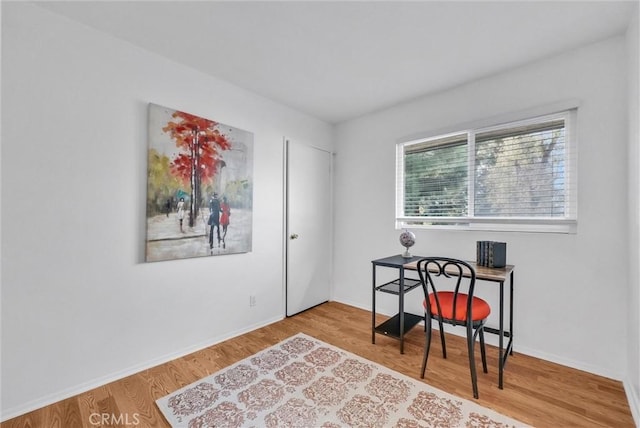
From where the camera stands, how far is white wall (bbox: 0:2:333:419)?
1.62m

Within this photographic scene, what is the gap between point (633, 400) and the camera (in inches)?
66.1

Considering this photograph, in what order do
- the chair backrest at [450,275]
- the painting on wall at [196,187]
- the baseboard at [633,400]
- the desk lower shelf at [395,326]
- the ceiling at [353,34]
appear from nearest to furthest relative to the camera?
the baseboard at [633,400]
the ceiling at [353,34]
the chair backrest at [450,275]
the painting on wall at [196,187]
the desk lower shelf at [395,326]

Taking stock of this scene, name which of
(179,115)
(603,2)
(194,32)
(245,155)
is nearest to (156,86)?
(179,115)

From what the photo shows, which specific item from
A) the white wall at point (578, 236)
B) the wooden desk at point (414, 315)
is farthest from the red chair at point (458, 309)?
the white wall at point (578, 236)

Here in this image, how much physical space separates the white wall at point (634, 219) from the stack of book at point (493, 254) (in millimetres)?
700

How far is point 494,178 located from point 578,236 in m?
0.76

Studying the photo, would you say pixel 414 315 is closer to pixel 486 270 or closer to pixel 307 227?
pixel 486 270

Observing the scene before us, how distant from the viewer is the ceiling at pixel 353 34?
67.0 inches

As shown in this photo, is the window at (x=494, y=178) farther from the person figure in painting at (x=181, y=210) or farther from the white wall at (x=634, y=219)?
the person figure in painting at (x=181, y=210)

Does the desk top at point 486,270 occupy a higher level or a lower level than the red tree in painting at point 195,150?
lower

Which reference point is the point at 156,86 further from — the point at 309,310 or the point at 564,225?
the point at 564,225

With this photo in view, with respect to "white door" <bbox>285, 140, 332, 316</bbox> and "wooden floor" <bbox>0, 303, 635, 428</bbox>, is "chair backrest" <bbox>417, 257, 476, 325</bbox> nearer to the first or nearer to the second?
"wooden floor" <bbox>0, 303, 635, 428</bbox>

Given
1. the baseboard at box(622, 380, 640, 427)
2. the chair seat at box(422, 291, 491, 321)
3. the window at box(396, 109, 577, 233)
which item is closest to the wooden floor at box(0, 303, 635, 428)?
the baseboard at box(622, 380, 640, 427)

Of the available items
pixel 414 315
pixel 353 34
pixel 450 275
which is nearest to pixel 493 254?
pixel 450 275
